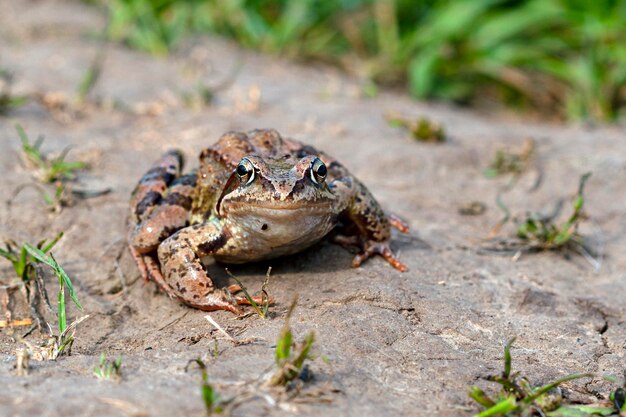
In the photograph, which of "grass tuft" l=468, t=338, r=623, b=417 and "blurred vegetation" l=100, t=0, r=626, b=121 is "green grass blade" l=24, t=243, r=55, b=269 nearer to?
"grass tuft" l=468, t=338, r=623, b=417

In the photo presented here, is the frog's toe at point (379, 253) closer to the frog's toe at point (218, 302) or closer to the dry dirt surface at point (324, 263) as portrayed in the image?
the dry dirt surface at point (324, 263)

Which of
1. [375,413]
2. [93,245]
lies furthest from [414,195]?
[375,413]

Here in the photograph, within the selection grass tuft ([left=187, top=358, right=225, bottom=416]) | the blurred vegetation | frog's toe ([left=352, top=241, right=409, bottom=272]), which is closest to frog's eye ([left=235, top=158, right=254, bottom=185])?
frog's toe ([left=352, top=241, right=409, bottom=272])

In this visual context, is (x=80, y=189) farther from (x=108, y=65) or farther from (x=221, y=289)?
(x=108, y=65)

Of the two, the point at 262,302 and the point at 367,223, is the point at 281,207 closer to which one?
the point at 262,302

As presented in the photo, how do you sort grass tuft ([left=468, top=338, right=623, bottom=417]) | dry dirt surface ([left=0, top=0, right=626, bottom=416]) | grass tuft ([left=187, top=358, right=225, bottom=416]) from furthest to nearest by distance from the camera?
dry dirt surface ([left=0, top=0, right=626, bottom=416]) < grass tuft ([left=468, top=338, right=623, bottom=417]) < grass tuft ([left=187, top=358, right=225, bottom=416])

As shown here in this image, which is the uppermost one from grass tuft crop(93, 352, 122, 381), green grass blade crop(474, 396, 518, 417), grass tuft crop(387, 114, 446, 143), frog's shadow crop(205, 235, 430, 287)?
grass tuft crop(387, 114, 446, 143)
